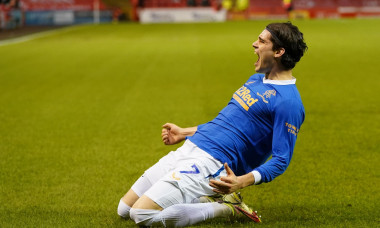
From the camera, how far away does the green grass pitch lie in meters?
5.03

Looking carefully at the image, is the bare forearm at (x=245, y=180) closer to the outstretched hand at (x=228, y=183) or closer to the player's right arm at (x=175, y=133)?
the outstretched hand at (x=228, y=183)

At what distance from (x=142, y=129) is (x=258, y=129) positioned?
4290 millimetres

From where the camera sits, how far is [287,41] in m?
4.07

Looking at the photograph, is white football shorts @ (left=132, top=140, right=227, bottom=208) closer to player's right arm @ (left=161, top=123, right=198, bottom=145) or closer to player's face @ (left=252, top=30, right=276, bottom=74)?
player's right arm @ (left=161, top=123, right=198, bottom=145)

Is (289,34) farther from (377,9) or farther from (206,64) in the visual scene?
(377,9)

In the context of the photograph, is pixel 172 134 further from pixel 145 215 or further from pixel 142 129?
pixel 142 129

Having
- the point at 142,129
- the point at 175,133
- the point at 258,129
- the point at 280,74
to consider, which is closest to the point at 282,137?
the point at 258,129

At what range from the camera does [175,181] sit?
4.13 m

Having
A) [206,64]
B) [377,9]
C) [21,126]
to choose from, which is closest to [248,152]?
[21,126]

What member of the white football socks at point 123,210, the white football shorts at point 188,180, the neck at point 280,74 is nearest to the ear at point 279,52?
the neck at point 280,74

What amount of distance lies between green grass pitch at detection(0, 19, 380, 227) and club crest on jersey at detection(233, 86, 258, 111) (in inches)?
39.3

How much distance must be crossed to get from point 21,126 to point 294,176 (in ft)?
15.3

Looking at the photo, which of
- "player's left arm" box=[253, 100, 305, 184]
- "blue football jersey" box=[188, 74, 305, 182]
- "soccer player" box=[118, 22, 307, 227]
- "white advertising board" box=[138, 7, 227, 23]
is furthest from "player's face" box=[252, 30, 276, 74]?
"white advertising board" box=[138, 7, 227, 23]

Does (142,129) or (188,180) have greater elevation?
(188,180)
